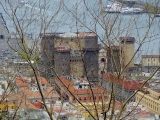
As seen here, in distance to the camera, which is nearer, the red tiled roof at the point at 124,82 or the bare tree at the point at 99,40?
the bare tree at the point at 99,40

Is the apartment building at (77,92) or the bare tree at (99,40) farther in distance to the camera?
the apartment building at (77,92)

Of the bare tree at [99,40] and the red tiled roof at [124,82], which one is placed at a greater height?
the bare tree at [99,40]

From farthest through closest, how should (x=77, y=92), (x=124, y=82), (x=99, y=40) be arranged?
(x=77, y=92) → (x=99, y=40) → (x=124, y=82)

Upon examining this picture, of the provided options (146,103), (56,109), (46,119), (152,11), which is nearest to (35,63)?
(152,11)

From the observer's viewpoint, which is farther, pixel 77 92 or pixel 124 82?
pixel 77 92

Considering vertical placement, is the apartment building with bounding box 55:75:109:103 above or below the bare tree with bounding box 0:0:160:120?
below

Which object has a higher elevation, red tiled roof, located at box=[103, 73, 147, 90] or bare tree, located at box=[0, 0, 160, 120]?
bare tree, located at box=[0, 0, 160, 120]

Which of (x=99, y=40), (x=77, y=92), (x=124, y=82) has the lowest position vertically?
(x=77, y=92)

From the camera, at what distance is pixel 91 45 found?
861 centimetres

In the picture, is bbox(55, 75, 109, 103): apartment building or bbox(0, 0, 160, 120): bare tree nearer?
bbox(0, 0, 160, 120): bare tree

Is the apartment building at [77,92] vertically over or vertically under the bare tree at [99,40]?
under

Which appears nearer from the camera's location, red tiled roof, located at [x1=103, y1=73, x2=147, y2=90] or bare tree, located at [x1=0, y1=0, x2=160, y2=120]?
bare tree, located at [x1=0, y1=0, x2=160, y2=120]

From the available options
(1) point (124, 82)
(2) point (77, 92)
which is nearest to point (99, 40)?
(1) point (124, 82)

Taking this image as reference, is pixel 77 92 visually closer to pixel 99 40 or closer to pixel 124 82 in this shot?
pixel 99 40
